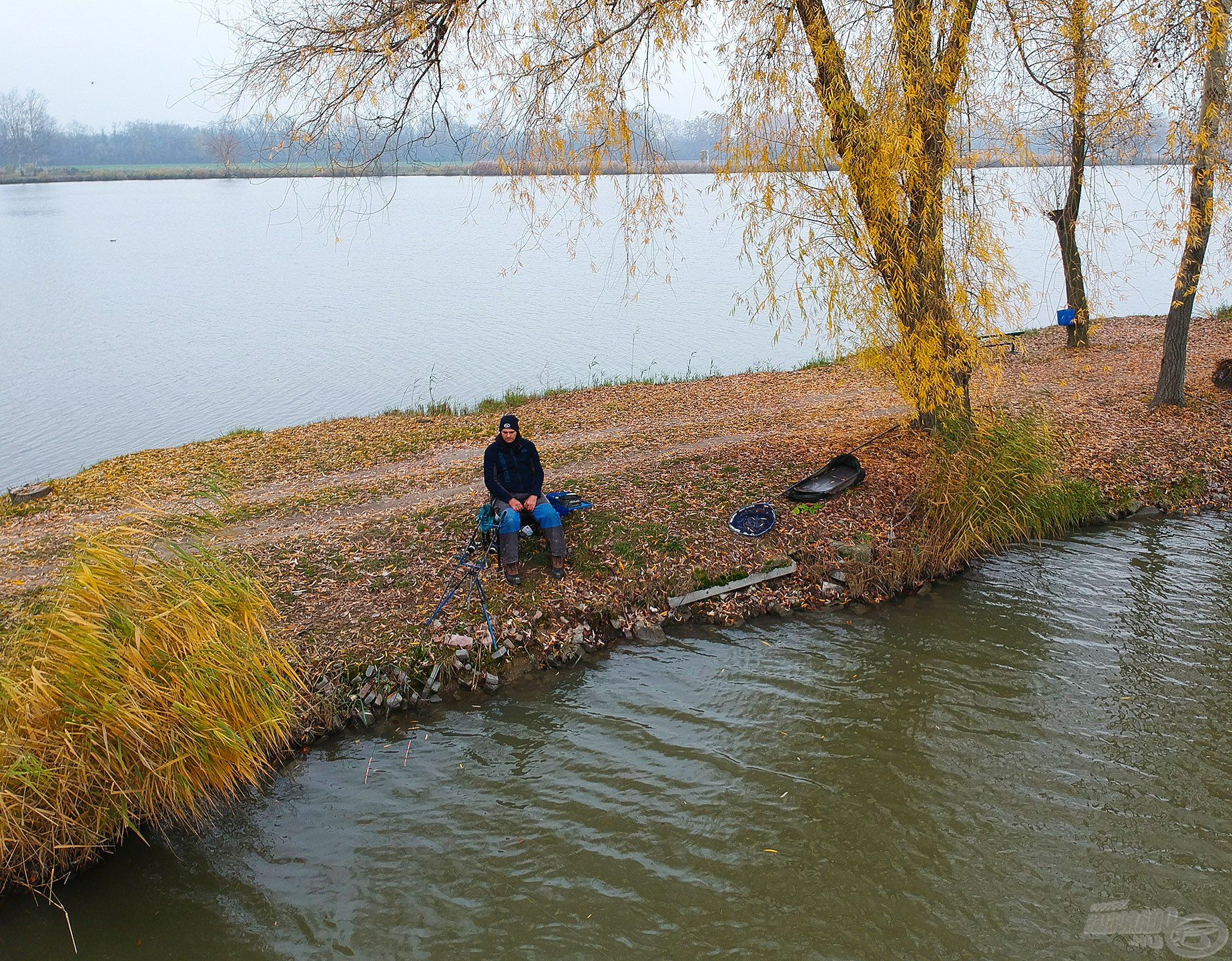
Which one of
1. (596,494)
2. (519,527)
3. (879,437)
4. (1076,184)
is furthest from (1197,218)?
(519,527)

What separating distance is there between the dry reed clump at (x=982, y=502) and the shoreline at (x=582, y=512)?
0.43 feet

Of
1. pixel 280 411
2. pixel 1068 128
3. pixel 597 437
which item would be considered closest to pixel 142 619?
pixel 597 437

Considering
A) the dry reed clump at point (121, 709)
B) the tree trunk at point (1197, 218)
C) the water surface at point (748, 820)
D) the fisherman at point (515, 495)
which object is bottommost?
the water surface at point (748, 820)

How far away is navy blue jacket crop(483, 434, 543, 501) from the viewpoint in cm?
802

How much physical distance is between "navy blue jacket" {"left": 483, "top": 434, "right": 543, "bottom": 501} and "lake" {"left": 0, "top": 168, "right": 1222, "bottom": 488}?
1961mm

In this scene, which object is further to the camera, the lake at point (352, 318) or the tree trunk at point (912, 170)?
the lake at point (352, 318)

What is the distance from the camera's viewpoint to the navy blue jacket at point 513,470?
8023 mm

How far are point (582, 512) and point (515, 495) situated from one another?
1077 millimetres

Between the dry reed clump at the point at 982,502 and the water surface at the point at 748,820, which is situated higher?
the dry reed clump at the point at 982,502

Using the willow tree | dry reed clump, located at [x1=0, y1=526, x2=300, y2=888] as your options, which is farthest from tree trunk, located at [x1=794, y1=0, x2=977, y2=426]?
dry reed clump, located at [x1=0, y1=526, x2=300, y2=888]

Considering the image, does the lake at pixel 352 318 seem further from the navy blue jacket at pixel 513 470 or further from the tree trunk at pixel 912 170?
the navy blue jacket at pixel 513 470

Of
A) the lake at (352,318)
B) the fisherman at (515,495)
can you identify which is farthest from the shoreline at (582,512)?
the lake at (352,318)

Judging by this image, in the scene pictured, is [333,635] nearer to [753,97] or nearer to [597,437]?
[597,437]

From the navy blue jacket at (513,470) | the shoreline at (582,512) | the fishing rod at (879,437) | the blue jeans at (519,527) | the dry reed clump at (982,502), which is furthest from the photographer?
the fishing rod at (879,437)
